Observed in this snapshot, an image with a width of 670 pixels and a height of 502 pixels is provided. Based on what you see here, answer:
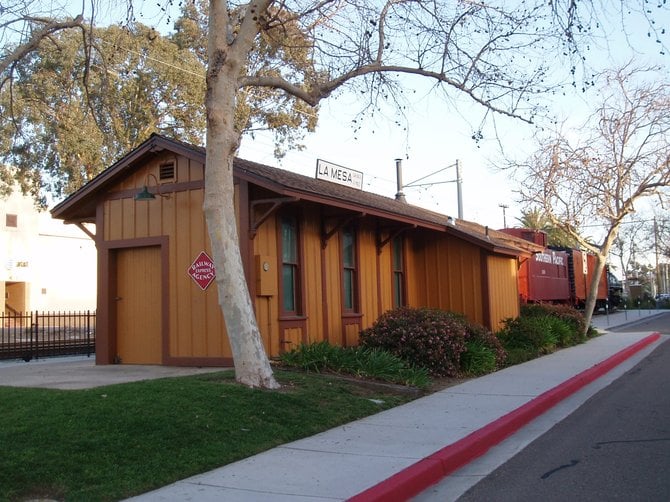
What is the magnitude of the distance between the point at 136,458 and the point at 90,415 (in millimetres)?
1282

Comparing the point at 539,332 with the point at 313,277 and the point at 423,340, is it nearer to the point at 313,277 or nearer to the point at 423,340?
the point at 423,340

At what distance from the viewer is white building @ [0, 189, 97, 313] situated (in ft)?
131

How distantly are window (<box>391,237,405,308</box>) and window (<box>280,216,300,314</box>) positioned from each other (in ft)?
15.4

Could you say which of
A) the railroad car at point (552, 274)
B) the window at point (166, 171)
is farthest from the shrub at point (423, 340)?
the railroad car at point (552, 274)

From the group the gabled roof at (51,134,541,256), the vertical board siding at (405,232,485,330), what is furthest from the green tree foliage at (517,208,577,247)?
the gabled roof at (51,134,541,256)

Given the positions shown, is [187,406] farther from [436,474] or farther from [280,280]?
[280,280]

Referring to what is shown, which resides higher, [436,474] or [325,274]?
[325,274]

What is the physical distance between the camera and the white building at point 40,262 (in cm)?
3984

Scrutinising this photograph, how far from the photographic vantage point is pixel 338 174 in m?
16.8

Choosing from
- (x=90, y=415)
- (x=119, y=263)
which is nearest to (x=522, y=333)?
(x=119, y=263)

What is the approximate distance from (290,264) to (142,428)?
712 centimetres

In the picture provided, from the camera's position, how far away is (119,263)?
1473 cm

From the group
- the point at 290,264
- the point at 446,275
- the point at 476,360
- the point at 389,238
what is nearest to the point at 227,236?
the point at 290,264

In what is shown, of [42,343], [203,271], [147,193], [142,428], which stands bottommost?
[142,428]
